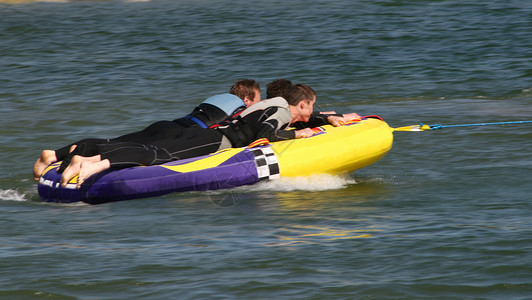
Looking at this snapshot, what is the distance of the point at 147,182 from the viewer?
7.38 meters

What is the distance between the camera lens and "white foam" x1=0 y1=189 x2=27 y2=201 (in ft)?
25.6

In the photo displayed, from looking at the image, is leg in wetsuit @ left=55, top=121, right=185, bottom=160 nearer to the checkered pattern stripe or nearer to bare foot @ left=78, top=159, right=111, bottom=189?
bare foot @ left=78, top=159, right=111, bottom=189

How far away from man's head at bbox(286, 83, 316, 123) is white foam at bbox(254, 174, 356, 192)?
651 millimetres

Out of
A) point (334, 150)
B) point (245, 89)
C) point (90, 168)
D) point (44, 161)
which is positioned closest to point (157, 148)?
point (90, 168)

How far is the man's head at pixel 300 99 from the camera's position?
26.2 ft

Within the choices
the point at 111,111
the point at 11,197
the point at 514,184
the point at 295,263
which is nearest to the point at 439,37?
the point at 111,111

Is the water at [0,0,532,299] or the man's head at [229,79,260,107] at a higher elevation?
the man's head at [229,79,260,107]

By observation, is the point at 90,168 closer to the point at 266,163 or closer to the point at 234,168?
the point at 234,168

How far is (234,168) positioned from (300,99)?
1.00 m

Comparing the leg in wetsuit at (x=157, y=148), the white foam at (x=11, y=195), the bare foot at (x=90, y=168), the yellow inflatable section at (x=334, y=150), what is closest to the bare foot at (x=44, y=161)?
the white foam at (x=11, y=195)

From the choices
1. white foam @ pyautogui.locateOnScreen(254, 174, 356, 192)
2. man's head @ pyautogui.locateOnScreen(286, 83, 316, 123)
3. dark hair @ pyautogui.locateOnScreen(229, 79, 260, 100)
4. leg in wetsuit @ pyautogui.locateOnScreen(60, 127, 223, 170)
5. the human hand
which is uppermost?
dark hair @ pyautogui.locateOnScreen(229, 79, 260, 100)

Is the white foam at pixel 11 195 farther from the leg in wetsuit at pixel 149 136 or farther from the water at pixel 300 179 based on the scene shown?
the leg in wetsuit at pixel 149 136

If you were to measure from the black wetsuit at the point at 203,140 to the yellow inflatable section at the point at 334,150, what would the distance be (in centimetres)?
19

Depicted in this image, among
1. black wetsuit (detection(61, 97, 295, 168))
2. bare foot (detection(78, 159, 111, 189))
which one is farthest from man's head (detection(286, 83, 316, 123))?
bare foot (detection(78, 159, 111, 189))
